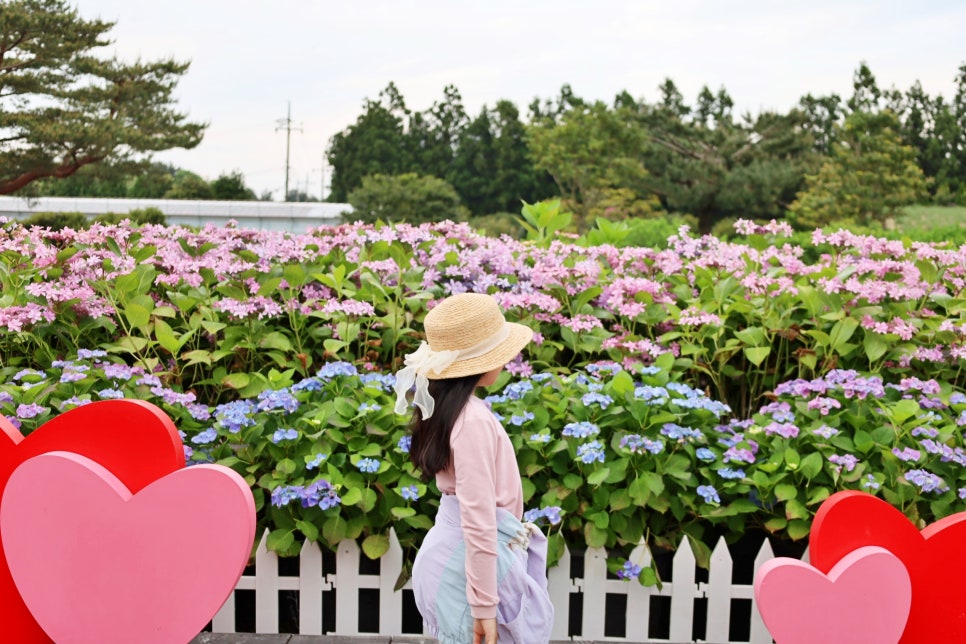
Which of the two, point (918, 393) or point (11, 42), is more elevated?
point (11, 42)

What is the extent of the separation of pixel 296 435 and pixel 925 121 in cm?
4222

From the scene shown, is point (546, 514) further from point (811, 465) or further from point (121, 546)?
point (121, 546)

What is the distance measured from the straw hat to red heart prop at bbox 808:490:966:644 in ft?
2.60

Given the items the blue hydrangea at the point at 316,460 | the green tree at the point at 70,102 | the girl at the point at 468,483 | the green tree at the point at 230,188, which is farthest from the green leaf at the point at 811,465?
the green tree at the point at 230,188

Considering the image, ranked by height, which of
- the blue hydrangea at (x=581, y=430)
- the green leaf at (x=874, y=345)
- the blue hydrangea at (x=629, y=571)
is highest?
the green leaf at (x=874, y=345)

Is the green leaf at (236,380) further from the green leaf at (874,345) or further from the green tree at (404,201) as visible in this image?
the green tree at (404,201)

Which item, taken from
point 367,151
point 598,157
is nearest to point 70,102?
point 598,157

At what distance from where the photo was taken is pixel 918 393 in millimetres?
3092

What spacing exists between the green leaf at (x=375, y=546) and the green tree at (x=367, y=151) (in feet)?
132

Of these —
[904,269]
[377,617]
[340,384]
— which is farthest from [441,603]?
[904,269]

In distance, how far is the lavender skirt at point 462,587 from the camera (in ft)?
6.13

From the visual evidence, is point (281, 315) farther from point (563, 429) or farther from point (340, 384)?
point (563, 429)

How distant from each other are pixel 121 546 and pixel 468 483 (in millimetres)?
807

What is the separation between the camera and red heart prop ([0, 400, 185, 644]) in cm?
205
